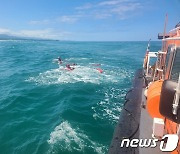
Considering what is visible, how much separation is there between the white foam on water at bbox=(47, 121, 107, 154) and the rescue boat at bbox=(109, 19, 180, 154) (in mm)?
1893

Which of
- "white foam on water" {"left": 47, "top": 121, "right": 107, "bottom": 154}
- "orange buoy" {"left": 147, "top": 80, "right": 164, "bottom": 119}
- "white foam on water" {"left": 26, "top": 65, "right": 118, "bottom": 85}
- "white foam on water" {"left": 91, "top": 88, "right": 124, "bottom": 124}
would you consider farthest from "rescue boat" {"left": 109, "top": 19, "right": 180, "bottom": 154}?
"white foam on water" {"left": 26, "top": 65, "right": 118, "bottom": 85}

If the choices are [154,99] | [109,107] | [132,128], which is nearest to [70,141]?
[132,128]

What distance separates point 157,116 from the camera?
372 centimetres

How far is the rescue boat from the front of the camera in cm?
267

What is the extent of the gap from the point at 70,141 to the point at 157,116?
7435 millimetres

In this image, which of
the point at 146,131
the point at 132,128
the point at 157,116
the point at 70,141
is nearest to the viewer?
the point at 157,116

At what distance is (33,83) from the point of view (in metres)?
21.7

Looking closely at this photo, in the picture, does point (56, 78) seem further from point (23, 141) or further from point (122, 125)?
point (122, 125)

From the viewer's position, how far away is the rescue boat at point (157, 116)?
8.77 ft

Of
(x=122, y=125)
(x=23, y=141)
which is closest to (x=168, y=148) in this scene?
(x=122, y=125)

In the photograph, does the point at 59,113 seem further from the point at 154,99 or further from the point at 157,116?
the point at 154,99

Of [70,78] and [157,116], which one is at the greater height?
[157,116]

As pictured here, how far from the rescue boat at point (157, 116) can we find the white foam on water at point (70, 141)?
1.89 m

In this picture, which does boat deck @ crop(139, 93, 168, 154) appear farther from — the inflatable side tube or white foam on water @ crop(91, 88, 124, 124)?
white foam on water @ crop(91, 88, 124, 124)
